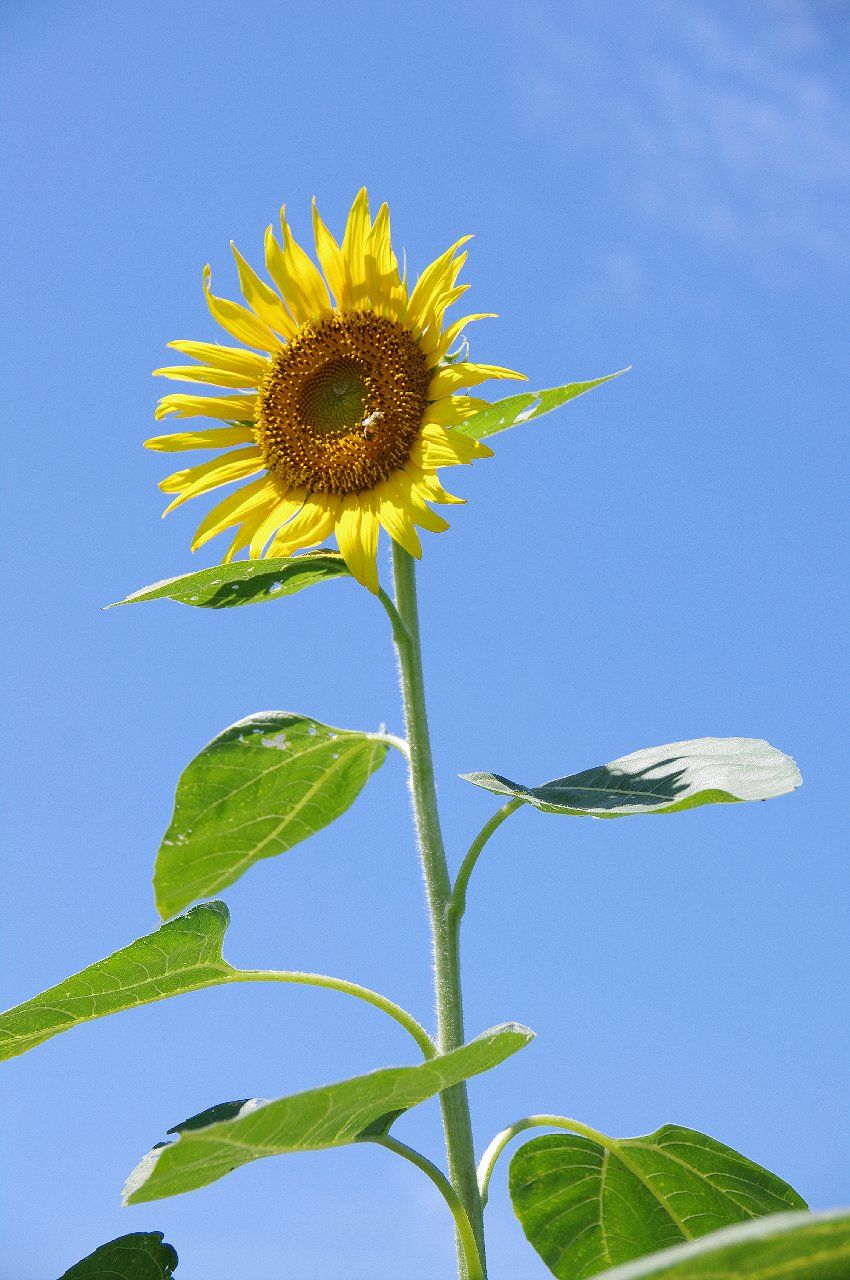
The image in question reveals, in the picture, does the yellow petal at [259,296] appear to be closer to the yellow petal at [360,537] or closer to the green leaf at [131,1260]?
the yellow petal at [360,537]

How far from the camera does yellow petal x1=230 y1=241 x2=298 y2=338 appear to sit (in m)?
2.79

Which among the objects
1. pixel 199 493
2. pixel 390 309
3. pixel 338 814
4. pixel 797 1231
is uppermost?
pixel 390 309

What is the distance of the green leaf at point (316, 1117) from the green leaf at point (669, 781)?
425 mm

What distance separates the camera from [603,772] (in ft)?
8.06

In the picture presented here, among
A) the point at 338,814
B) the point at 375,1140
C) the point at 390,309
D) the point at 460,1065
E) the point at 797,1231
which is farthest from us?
the point at 390,309

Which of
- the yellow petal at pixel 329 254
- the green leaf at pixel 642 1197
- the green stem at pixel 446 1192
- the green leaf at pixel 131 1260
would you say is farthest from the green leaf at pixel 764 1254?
the yellow petal at pixel 329 254

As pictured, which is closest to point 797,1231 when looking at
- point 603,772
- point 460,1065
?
point 460,1065

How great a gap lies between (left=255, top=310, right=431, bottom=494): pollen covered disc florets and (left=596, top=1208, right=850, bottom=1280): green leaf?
1.96 metres

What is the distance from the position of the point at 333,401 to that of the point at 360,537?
16.2 inches

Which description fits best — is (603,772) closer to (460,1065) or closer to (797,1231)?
(460,1065)

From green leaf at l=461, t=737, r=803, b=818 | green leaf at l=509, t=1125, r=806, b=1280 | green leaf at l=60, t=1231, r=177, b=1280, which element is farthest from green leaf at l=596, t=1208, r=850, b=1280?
green leaf at l=60, t=1231, r=177, b=1280

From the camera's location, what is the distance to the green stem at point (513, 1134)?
7.43ft

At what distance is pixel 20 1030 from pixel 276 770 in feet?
2.31

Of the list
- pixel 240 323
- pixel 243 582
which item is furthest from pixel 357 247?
pixel 243 582
